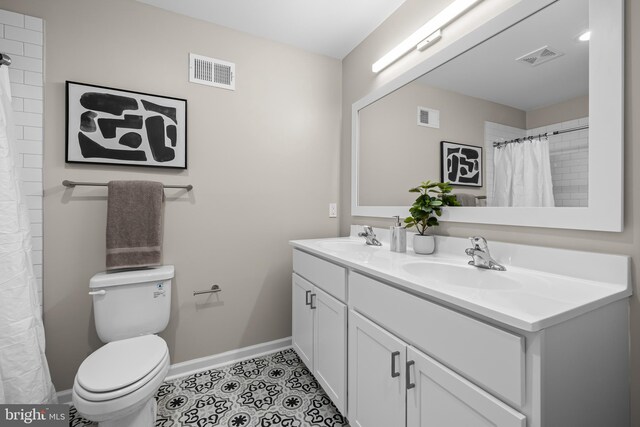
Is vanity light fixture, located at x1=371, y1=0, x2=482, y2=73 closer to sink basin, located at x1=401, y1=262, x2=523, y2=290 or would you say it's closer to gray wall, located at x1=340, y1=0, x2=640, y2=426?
gray wall, located at x1=340, y1=0, x2=640, y2=426

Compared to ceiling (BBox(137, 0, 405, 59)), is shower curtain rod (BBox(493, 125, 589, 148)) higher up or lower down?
lower down

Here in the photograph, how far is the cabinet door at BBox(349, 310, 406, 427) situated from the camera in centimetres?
95

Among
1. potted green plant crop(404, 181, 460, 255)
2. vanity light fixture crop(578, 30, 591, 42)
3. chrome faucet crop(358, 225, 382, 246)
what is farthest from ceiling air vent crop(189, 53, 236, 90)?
vanity light fixture crop(578, 30, 591, 42)

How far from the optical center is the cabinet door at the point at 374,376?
37.3 inches

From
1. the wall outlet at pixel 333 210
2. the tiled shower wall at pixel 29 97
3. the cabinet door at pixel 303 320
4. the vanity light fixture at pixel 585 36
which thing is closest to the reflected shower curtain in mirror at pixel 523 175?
the vanity light fixture at pixel 585 36

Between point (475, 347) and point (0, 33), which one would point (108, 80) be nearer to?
point (0, 33)

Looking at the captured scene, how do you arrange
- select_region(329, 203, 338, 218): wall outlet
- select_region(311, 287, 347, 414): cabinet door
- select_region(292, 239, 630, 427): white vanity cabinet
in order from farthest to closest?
select_region(329, 203, 338, 218): wall outlet
select_region(311, 287, 347, 414): cabinet door
select_region(292, 239, 630, 427): white vanity cabinet

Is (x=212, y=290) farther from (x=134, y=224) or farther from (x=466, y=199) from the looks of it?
(x=466, y=199)

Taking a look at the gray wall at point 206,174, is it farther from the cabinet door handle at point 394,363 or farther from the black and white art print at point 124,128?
the cabinet door handle at point 394,363

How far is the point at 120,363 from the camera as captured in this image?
1.22m

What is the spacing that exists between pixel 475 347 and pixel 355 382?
686 millimetres

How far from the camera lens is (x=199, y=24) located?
1.83m

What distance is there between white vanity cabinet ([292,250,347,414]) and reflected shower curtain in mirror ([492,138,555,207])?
0.79 metres

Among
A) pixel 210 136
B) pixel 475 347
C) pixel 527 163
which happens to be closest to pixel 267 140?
pixel 210 136
